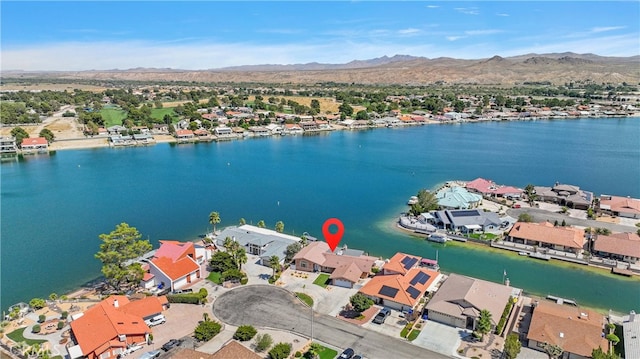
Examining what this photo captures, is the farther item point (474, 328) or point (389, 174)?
point (389, 174)

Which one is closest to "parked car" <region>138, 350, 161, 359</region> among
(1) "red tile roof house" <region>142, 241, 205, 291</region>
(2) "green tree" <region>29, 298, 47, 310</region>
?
(1) "red tile roof house" <region>142, 241, 205, 291</region>

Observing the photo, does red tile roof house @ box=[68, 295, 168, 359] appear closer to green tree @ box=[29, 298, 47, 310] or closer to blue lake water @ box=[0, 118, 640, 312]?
green tree @ box=[29, 298, 47, 310]

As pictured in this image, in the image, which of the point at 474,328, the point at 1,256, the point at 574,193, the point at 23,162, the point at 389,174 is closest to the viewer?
the point at 474,328

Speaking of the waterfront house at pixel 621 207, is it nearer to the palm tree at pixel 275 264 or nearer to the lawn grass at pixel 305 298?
the lawn grass at pixel 305 298

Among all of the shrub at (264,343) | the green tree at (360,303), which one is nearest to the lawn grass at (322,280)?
the green tree at (360,303)

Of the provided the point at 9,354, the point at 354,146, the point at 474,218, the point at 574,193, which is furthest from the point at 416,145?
the point at 9,354

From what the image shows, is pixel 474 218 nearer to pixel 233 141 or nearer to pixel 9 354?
pixel 9 354

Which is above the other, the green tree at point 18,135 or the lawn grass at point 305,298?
the green tree at point 18,135
